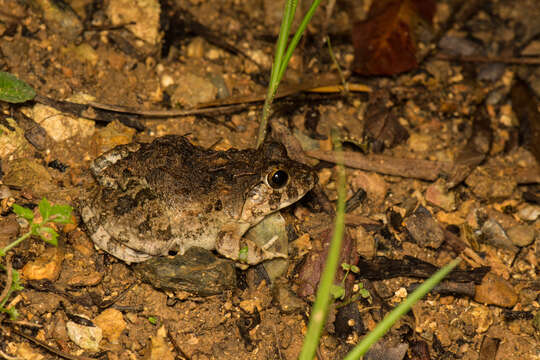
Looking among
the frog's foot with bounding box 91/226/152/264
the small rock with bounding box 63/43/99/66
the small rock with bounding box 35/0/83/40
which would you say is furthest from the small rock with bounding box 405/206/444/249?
the small rock with bounding box 35/0/83/40

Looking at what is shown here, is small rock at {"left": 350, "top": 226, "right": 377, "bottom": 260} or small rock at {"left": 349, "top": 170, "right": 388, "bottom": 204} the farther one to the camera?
small rock at {"left": 349, "top": 170, "right": 388, "bottom": 204}

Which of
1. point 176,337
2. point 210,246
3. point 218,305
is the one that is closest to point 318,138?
point 210,246

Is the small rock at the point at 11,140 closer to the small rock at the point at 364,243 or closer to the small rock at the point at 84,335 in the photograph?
the small rock at the point at 84,335

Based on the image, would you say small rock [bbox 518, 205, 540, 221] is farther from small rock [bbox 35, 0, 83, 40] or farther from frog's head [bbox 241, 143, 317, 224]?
small rock [bbox 35, 0, 83, 40]

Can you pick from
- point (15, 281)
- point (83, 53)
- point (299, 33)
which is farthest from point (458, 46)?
point (15, 281)

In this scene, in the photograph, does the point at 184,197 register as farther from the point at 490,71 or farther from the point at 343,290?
the point at 490,71

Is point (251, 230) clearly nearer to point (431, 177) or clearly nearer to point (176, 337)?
point (176, 337)
